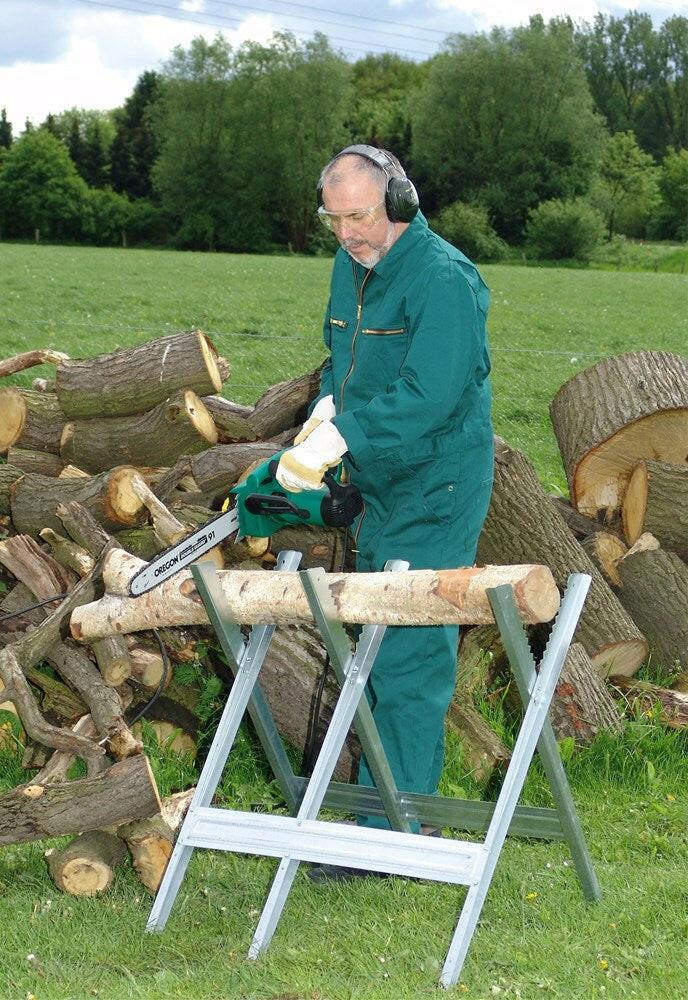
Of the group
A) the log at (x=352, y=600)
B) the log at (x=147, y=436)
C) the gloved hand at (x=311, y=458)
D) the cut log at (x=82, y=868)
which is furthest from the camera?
the log at (x=147, y=436)

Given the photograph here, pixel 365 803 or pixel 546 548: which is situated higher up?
pixel 546 548

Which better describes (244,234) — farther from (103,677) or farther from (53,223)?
(103,677)

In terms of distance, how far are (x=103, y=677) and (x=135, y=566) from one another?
2.48 feet

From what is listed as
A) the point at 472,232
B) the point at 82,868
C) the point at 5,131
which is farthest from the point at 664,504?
the point at 5,131

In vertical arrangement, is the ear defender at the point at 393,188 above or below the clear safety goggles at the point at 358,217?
above

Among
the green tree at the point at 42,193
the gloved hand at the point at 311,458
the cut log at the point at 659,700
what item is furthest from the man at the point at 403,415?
the green tree at the point at 42,193

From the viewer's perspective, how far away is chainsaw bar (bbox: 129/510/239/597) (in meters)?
3.60

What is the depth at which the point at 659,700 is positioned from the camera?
486 cm

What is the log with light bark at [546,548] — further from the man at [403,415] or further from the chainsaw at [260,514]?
the chainsaw at [260,514]

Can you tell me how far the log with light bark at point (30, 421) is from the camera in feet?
19.5

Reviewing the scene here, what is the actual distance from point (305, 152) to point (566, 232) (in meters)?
18.8

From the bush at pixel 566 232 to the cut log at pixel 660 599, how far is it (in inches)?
1832

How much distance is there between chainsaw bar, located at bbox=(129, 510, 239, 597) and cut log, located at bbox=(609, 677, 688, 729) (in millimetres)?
2138

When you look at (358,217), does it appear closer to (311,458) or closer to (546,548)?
(311,458)
